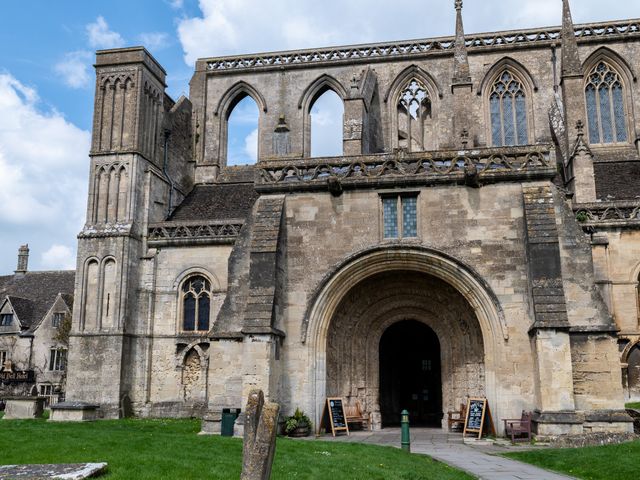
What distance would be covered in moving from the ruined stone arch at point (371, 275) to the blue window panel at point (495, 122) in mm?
14691

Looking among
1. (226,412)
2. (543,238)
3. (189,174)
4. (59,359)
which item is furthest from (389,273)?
(59,359)

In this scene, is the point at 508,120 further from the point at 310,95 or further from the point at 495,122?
the point at 310,95

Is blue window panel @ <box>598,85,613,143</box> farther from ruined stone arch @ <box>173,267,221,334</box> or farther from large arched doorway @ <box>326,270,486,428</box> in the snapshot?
ruined stone arch @ <box>173,267,221,334</box>

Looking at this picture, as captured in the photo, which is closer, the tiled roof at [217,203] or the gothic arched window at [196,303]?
the gothic arched window at [196,303]

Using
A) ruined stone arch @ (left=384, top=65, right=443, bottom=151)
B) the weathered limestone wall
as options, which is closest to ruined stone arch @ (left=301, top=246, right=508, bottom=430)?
the weathered limestone wall

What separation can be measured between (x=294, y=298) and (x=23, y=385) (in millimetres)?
25987

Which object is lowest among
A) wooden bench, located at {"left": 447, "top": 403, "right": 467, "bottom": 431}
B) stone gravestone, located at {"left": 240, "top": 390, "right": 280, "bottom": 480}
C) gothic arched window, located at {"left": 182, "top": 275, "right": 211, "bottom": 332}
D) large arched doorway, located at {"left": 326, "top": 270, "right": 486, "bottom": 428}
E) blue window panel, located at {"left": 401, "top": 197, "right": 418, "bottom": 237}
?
wooden bench, located at {"left": 447, "top": 403, "right": 467, "bottom": 431}

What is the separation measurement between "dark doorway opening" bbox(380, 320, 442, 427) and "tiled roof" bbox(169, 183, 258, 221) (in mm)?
8379

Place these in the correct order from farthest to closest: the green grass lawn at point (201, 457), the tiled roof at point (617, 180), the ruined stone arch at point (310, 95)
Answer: the ruined stone arch at point (310, 95), the tiled roof at point (617, 180), the green grass lawn at point (201, 457)

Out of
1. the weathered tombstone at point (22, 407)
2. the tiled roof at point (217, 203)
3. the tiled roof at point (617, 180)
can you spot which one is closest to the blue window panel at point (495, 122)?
the tiled roof at point (617, 180)

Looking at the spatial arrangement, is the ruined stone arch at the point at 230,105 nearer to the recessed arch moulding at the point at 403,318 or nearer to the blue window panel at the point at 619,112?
the blue window panel at the point at 619,112

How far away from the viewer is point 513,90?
31.8m

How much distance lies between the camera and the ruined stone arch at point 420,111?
32.1 meters

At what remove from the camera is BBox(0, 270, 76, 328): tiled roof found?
1644 inches
